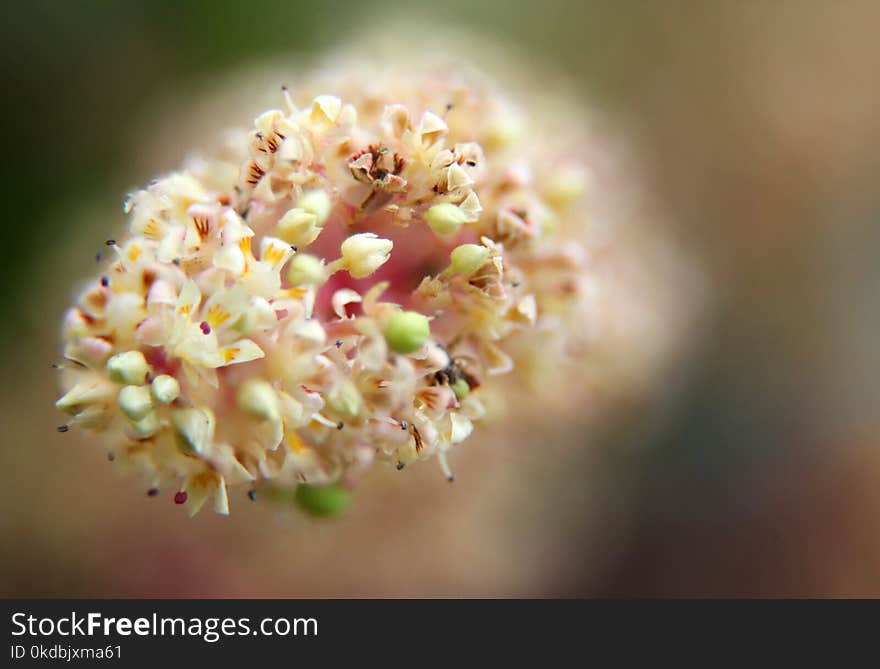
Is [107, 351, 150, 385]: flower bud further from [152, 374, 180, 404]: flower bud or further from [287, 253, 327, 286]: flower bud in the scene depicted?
[287, 253, 327, 286]: flower bud

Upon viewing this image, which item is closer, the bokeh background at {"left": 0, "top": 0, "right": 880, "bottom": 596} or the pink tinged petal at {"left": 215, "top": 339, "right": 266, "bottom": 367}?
the pink tinged petal at {"left": 215, "top": 339, "right": 266, "bottom": 367}

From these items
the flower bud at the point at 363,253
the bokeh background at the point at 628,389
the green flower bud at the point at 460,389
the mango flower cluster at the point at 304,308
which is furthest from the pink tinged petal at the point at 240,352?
the bokeh background at the point at 628,389

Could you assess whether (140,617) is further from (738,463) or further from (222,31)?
(738,463)

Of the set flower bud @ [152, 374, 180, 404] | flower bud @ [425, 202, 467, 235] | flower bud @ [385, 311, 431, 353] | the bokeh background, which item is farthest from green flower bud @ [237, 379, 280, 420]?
the bokeh background

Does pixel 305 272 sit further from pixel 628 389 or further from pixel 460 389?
pixel 628 389

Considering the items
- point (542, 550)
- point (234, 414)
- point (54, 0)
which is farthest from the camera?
point (542, 550)

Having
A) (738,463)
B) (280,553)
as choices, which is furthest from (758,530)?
(280,553)
